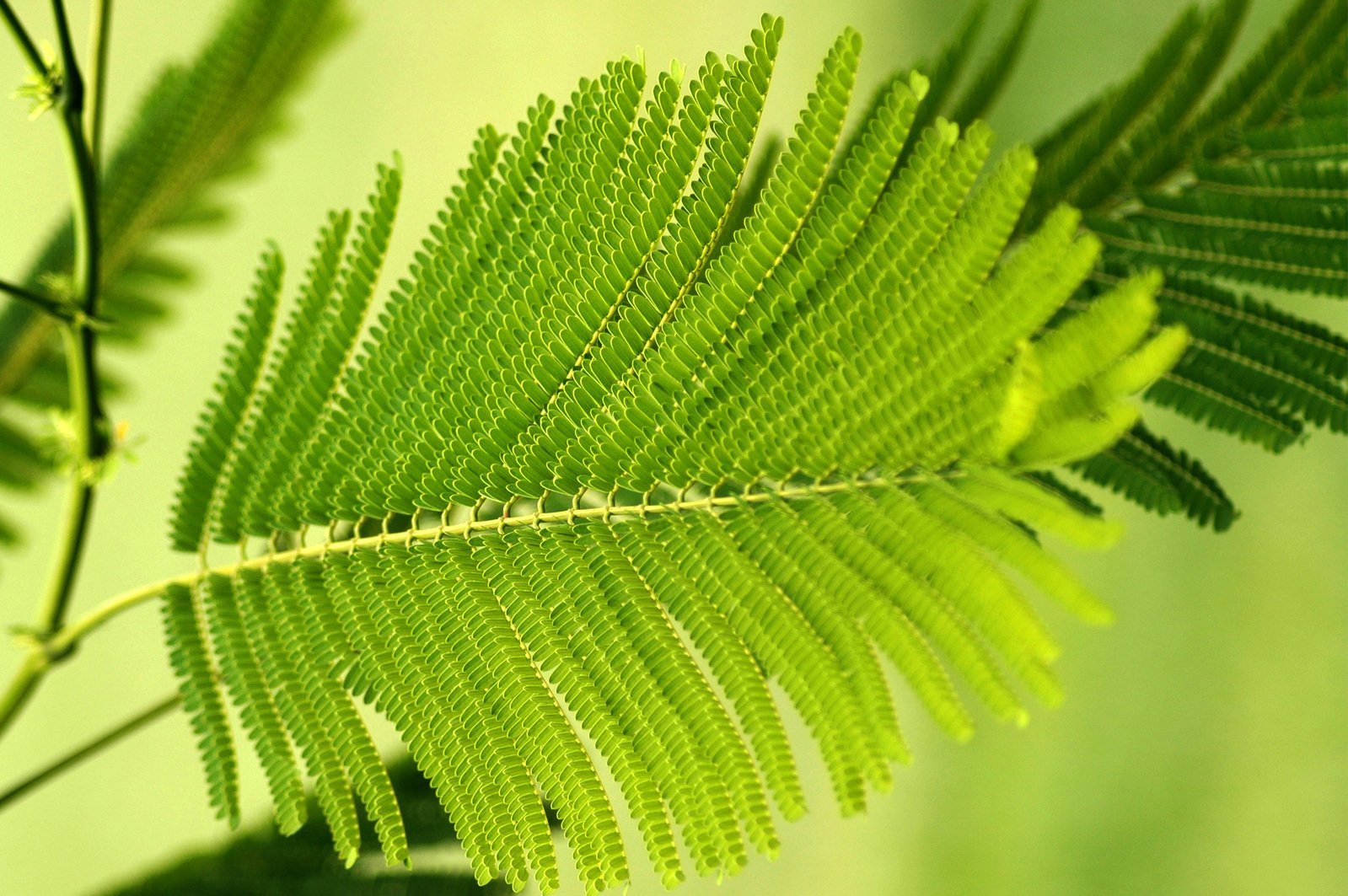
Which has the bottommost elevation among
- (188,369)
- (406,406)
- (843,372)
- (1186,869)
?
(1186,869)

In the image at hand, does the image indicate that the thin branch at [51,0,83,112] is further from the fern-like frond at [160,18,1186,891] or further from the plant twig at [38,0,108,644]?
the fern-like frond at [160,18,1186,891]

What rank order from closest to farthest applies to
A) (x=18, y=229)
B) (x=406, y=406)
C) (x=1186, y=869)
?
(x=406, y=406), (x=1186, y=869), (x=18, y=229)

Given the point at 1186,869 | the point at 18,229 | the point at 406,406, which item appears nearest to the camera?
the point at 406,406

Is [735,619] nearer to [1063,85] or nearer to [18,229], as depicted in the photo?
[1063,85]

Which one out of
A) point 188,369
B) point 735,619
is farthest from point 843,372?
point 188,369

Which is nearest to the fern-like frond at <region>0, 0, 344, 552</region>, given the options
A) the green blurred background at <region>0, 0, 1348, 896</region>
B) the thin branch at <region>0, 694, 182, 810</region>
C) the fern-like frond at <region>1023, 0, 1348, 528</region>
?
the green blurred background at <region>0, 0, 1348, 896</region>

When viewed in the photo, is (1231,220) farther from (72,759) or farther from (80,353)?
(72,759)

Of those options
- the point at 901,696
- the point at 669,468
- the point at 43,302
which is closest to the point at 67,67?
the point at 43,302
